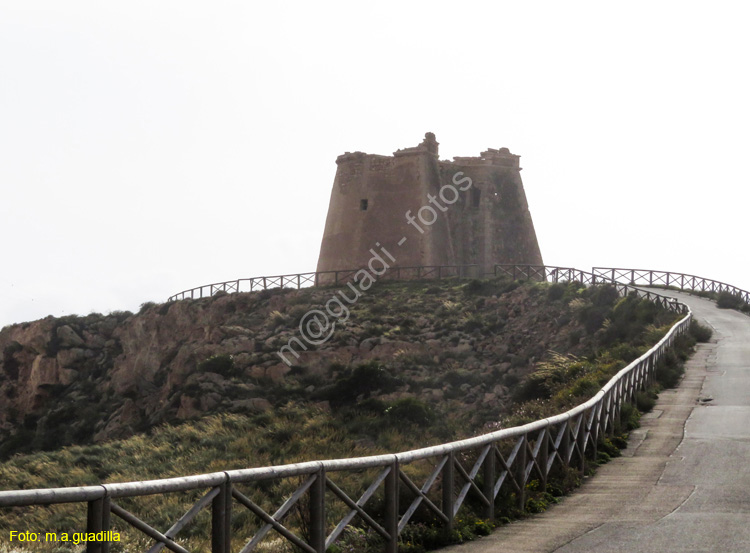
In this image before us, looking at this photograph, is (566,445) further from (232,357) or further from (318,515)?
(232,357)

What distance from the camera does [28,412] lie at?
1665 inches

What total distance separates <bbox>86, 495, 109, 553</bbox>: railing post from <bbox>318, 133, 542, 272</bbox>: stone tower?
37650mm

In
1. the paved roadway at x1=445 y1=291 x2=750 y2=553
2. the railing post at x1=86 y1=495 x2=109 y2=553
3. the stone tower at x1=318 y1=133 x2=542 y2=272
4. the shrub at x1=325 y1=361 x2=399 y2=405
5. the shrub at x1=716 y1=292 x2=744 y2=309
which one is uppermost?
the stone tower at x1=318 y1=133 x2=542 y2=272

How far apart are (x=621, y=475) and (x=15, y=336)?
4206 centimetres

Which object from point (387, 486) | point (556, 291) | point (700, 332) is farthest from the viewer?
point (556, 291)

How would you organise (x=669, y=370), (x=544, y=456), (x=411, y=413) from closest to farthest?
(x=544, y=456), (x=669, y=370), (x=411, y=413)

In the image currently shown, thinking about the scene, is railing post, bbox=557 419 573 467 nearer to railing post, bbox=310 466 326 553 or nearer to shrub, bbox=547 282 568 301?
railing post, bbox=310 466 326 553

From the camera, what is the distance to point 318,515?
6953 millimetres

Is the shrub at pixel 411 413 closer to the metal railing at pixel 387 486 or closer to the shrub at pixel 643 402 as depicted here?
the shrub at pixel 643 402

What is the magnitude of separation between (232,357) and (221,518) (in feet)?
98.8

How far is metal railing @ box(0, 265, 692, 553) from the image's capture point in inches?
216

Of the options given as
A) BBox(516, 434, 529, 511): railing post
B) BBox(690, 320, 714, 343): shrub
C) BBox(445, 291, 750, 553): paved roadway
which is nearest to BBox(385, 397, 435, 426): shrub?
BBox(690, 320, 714, 343): shrub

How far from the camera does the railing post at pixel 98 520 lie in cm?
533

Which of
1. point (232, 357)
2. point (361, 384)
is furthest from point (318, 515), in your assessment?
point (232, 357)
